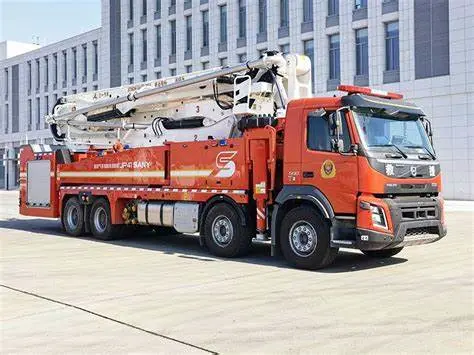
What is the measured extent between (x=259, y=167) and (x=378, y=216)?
2484mm

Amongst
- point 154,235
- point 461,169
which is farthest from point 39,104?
point 154,235

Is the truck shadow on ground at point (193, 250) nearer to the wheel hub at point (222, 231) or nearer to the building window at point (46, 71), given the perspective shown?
the wheel hub at point (222, 231)

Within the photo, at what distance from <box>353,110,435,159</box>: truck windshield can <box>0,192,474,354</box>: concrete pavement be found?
1999 millimetres

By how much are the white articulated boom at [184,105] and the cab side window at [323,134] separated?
143 centimetres

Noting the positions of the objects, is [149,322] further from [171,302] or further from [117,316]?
[171,302]

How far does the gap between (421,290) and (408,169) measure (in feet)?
7.15

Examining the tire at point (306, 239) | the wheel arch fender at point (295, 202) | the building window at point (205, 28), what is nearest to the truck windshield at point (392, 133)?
the wheel arch fender at point (295, 202)

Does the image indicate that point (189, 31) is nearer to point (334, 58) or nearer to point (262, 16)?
point (262, 16)

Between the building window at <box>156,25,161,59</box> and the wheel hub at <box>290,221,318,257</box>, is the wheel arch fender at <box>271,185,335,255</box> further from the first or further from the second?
the building window at <box>156,25,161,59</box>

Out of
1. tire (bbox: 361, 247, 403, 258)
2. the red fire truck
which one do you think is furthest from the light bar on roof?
tire (bbox: 361, 247, 403, 258)

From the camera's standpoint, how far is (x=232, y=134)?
11562mm

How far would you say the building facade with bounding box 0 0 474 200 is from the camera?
30297 millimetres

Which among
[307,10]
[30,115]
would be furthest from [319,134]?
[30,115]

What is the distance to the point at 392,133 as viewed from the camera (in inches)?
368
